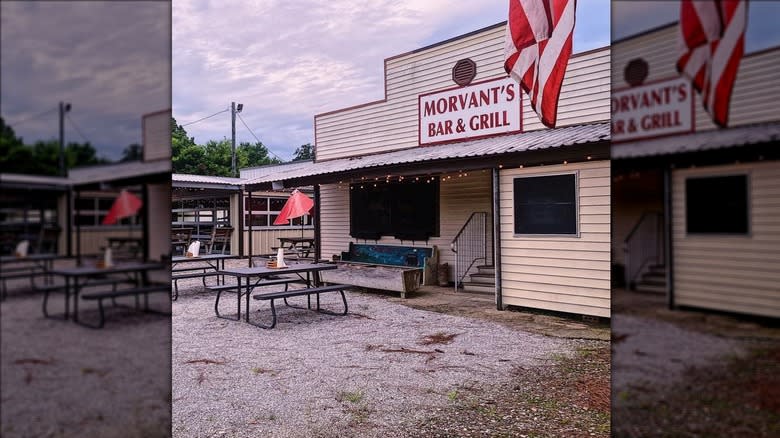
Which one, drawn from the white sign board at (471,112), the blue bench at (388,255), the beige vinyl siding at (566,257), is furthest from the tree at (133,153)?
the blue bench at (388,255)

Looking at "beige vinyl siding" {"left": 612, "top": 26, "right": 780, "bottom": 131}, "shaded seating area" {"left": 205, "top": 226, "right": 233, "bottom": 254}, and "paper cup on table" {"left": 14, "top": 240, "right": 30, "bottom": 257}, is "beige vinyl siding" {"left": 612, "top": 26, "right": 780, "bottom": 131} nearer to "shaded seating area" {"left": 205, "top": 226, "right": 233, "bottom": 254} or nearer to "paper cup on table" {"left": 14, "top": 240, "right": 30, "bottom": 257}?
"paper cup on table" {"left": 14, "top": 240, "right": 30, "bottom": 257}

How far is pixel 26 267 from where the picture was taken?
64 cm

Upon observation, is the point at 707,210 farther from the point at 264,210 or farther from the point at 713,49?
the point at 264,210

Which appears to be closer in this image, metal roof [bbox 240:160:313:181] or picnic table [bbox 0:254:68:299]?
picnic table [bbox 0:254:68:299]

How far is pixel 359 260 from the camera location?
42.1ft

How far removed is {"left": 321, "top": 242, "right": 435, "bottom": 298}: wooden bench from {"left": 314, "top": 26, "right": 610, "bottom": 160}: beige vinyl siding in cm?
237

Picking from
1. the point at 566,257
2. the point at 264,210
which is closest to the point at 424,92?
the point at 566,257

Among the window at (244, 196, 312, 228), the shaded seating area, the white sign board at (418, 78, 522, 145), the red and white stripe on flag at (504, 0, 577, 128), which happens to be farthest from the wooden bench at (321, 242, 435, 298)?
the window at (244, 196, 312, 228)

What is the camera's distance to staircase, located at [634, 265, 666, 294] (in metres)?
0.57

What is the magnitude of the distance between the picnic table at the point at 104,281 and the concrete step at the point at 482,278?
936cm

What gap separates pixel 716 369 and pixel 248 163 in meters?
55.7

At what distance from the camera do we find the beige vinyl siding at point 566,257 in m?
7.20

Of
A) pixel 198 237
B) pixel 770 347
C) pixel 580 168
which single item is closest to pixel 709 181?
pixel 770 347

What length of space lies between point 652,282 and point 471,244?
34.5ft
